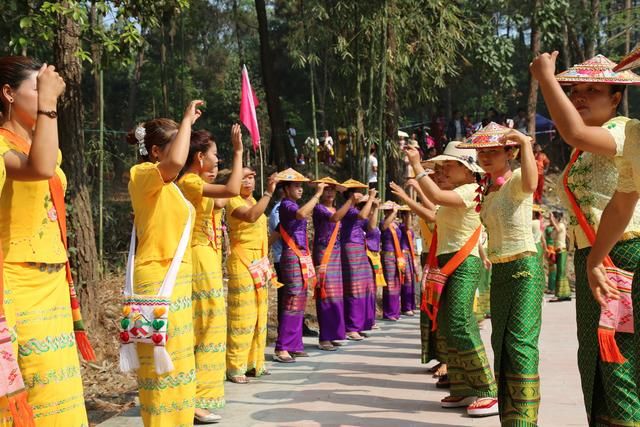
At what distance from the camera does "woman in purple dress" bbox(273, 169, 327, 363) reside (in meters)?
9.23

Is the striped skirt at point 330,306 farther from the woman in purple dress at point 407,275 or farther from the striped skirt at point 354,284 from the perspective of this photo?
the woman in purple dress at point 407,275

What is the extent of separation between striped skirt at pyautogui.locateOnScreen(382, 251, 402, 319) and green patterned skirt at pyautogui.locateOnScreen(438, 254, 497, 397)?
6.72 m

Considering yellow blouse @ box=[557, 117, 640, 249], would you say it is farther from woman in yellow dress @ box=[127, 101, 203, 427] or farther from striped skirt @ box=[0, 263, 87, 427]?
striped skirt @ box=[0, 263, 87, 427]

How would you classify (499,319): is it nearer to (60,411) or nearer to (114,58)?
(60,411)

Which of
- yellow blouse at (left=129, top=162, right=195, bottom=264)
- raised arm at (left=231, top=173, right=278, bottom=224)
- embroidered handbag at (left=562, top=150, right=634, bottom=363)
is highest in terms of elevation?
raised arm at (left=231, top=173, right=278, bottom=224)

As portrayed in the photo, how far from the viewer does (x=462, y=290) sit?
255 inches

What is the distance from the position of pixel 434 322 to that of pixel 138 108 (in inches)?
1137

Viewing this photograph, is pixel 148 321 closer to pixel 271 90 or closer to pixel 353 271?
pixel 353 271

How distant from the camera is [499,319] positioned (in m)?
5.29

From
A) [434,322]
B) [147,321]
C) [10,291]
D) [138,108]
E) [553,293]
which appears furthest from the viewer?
[138,108]

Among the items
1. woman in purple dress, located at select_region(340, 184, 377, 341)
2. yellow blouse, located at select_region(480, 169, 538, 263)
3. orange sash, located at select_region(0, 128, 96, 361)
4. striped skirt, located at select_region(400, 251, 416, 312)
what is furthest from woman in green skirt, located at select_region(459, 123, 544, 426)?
striped skirt, located at select_region(400, 251, 416, 312)

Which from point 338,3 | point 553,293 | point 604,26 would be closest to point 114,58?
point 338,3

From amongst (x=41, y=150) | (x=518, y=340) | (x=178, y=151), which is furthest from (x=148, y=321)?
(x=518, y=340)

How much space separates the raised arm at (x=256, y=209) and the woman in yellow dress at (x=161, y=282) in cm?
247
